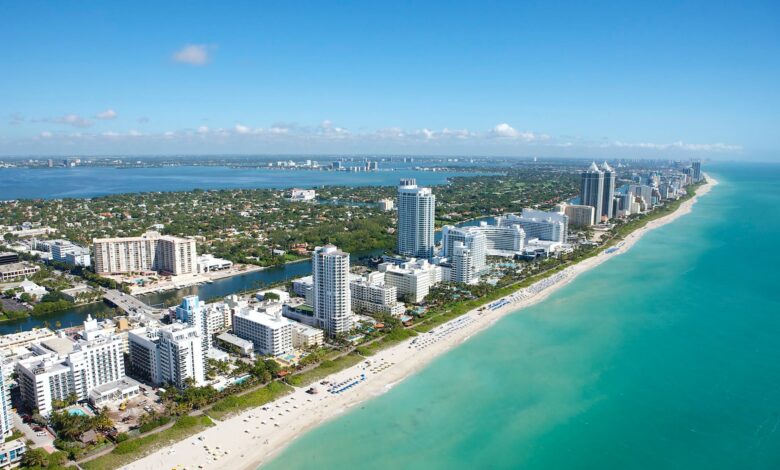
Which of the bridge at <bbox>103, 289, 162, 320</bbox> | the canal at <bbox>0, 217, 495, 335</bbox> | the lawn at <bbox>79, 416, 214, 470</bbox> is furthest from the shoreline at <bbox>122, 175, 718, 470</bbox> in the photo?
the canal at <bbox>0, 217, 495, 335</bbox>

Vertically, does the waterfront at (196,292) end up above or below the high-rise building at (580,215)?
below

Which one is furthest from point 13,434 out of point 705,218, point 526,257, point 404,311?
point 705,218

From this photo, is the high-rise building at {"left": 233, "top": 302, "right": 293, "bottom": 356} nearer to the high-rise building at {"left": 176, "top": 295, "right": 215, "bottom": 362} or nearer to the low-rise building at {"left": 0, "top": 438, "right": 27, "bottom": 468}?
the high-rise building at {"left": 176, "top": 295, "right": 215, "bottom": 362}

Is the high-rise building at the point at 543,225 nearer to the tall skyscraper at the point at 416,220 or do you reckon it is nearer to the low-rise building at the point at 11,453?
the tall skyscraper at the point at 416,220

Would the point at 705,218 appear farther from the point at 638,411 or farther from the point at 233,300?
the point at 233,300

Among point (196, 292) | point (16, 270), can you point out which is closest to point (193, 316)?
point (196, 292)

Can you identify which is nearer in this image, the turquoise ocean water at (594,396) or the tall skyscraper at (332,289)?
the turquoise ocean water at (594,396)

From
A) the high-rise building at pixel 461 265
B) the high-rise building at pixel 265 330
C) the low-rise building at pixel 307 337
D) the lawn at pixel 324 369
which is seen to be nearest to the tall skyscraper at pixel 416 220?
the high-rise building at pixel 461 265

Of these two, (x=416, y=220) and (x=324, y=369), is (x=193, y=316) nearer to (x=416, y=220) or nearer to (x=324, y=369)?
(x=324, y=369)
